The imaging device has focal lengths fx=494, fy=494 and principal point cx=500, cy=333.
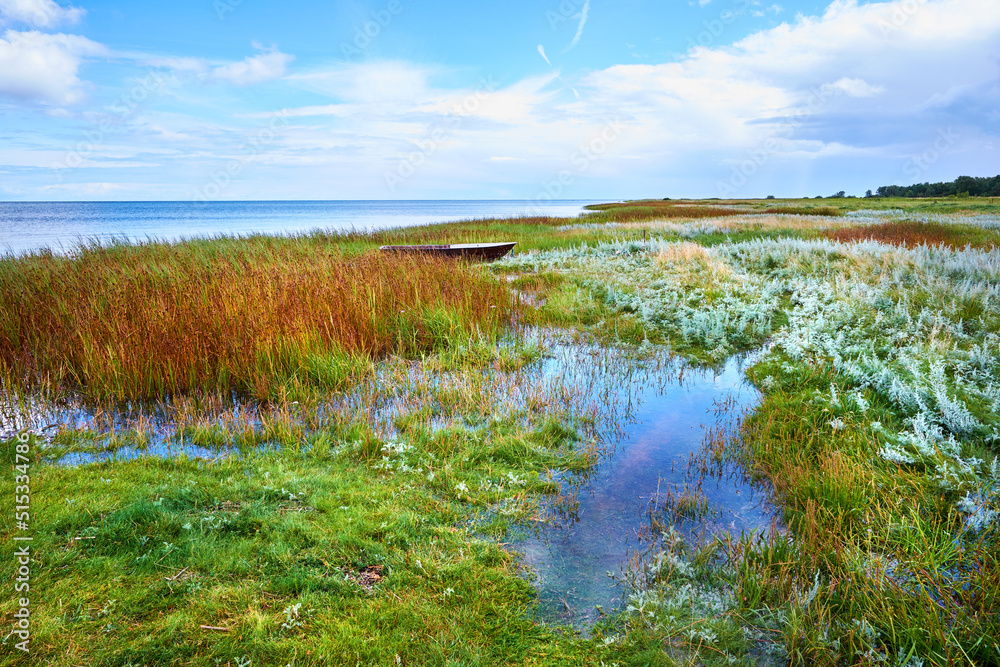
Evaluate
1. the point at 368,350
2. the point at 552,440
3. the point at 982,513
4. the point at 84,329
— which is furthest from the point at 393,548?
the point at 84,329

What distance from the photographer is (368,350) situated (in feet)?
25.7

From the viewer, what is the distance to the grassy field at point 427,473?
2771 millimetres

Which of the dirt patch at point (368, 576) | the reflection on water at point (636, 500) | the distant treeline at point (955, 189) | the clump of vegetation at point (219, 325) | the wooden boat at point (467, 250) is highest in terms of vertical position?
the distant treeline at point (955, 189)

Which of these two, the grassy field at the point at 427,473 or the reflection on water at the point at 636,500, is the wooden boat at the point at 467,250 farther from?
the reflection on water at the point at 636,500

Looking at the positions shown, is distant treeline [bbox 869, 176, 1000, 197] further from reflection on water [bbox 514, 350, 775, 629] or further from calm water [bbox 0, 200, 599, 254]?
reflection on water [bbox 514, 350, 775, 629]

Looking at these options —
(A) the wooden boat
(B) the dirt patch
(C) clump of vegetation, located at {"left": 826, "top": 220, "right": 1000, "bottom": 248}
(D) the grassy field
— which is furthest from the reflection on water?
(C) clump of vegetation, located at {"left": 826, "top": 220, "right": 1000, "bottom": 248}

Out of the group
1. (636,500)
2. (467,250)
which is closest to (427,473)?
(636,500)

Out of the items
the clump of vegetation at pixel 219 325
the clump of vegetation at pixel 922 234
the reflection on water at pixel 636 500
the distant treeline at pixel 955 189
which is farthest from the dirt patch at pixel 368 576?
the distant treeline at pixel 955 189

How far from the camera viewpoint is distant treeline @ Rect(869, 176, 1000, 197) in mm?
63375

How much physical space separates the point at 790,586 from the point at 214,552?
378cm

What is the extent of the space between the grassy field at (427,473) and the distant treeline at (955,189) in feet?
251

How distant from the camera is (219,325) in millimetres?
7051

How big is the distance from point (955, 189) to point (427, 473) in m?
94.4

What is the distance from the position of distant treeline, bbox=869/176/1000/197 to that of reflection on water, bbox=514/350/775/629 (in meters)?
80.8
